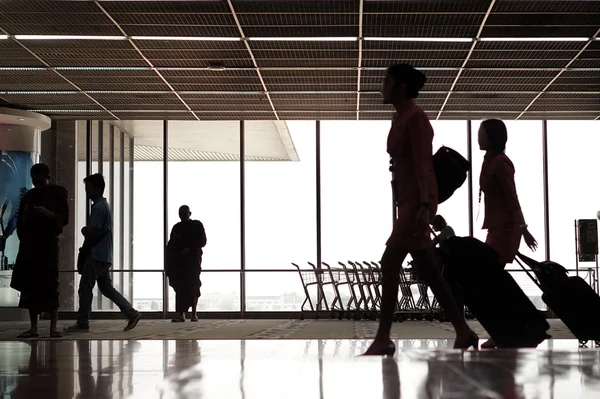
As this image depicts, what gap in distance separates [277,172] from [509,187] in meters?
10.6

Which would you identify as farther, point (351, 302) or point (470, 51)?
point (351, 302)

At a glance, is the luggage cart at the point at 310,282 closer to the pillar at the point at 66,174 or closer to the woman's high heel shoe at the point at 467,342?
the pillar at the point at 66,174

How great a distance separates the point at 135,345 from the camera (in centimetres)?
577

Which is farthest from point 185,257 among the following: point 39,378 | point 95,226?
point 39,378

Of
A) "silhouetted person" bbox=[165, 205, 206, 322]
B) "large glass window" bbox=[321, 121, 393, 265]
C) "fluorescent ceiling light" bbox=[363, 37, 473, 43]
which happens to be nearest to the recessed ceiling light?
"fluorescent ceiling light" bbox=[363, 37, 473, 43]

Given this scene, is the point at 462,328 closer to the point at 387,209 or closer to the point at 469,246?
the point at 469,246

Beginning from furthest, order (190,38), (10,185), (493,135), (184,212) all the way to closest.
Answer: (10,185) → (184,212) → (190,38) → (493,135)

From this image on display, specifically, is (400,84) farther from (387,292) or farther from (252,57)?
(252,57)

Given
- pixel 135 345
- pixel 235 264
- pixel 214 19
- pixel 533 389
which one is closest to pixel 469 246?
pixel 533 389

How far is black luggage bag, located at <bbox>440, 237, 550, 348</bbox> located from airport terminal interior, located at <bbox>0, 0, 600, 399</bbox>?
9 centimetres

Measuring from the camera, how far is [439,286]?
4176mm

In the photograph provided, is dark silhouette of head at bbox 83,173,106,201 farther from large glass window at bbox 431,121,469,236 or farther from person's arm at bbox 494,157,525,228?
large glass window at bbox 431,121,469,236

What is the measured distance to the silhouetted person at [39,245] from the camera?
23.8 ft

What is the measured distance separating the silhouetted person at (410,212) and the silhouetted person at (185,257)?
760 cm
